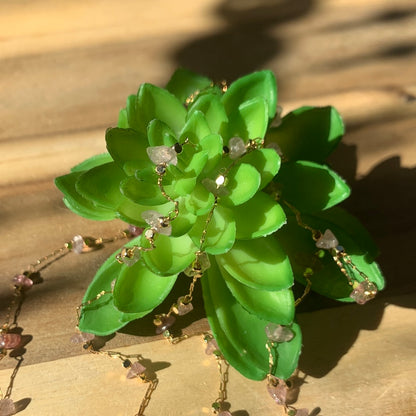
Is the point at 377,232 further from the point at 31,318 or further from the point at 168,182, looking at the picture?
the point at 31,318

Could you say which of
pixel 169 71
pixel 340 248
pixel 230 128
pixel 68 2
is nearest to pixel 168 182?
pixel 230 128

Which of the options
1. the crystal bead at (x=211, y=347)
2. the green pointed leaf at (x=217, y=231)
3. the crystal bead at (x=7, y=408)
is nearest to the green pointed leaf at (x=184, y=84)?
the green pointed leaf at (x=217, y=231)

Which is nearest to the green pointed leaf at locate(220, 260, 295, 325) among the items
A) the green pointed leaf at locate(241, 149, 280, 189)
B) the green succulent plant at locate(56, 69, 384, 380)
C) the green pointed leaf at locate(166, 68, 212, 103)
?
the green succulent plant at locate(56, 69, 384, 380)

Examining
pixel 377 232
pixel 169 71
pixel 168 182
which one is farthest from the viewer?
pixel 169 71

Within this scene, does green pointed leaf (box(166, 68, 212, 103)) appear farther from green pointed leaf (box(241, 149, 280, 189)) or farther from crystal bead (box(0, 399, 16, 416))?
crystal bead (box(0, 399, 16, 416))

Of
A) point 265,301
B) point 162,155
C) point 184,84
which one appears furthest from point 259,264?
point 184,84

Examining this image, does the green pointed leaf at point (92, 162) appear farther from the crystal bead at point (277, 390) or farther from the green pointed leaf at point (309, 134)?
the crystal bead at point (277, 390)
